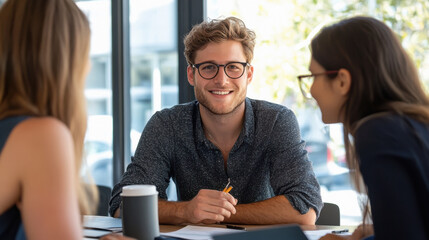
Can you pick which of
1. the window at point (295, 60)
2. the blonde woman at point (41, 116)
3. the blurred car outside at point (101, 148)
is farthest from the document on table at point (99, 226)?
the blurred car outside at point (101, 148)

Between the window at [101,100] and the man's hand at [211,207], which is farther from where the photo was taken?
the window at [101,100]

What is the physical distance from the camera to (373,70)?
1296 mm

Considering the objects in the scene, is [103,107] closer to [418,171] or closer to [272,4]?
[272,4]

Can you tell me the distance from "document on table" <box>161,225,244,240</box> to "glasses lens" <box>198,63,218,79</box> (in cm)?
83

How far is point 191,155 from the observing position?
7.48ft

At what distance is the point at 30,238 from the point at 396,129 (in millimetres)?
893

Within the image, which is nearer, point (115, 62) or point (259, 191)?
point (259, 191)

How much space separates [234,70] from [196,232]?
93cm

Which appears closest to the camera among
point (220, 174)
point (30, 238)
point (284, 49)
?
point (30, 238)

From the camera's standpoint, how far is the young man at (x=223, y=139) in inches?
84.6

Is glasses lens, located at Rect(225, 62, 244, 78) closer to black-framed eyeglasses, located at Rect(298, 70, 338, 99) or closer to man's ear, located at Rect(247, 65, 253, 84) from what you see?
man's ear, located at Rect(247, 65, 253, 84)

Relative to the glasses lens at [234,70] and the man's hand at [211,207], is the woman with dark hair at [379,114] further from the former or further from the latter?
the glasses lens at [234,70]

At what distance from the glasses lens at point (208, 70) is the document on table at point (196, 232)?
0.83 meters

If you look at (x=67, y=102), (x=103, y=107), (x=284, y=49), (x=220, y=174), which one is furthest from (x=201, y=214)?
(x=103, y=107)
